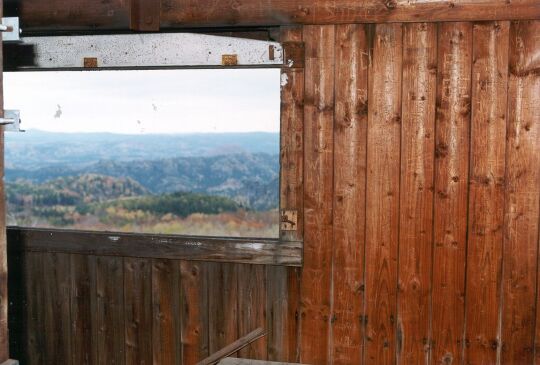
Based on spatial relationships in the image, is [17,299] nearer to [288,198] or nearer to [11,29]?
[288,198]

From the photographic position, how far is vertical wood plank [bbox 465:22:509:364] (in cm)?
310

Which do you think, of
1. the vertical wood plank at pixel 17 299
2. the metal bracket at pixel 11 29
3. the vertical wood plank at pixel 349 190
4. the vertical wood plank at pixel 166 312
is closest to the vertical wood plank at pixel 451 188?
the vertical wood plank at pixel 349 190

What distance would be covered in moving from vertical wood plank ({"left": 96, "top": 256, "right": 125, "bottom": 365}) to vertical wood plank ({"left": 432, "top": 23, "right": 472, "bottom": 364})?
1.90 m

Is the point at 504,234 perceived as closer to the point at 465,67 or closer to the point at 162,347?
the point at 465,67

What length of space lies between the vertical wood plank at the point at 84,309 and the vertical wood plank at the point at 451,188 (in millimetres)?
2089

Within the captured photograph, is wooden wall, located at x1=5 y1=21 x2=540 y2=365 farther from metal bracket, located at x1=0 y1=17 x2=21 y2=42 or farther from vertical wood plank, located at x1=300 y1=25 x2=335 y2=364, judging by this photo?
metal bracket, located at x1=0 y1=17 x2=21 y2=42

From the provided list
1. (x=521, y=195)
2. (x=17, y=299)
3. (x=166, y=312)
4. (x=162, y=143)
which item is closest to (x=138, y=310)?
(x=166, y=312)

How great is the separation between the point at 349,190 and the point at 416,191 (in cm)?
36

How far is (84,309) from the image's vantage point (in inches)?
149

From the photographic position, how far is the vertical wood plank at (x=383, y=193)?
3.21 metres

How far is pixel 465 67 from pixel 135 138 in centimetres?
260

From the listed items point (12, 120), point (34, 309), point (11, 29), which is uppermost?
point (11, 29)

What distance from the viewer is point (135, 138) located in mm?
4652

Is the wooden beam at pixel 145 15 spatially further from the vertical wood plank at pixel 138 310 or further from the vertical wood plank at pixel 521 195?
the vertical wood plank at pixel 521 195
